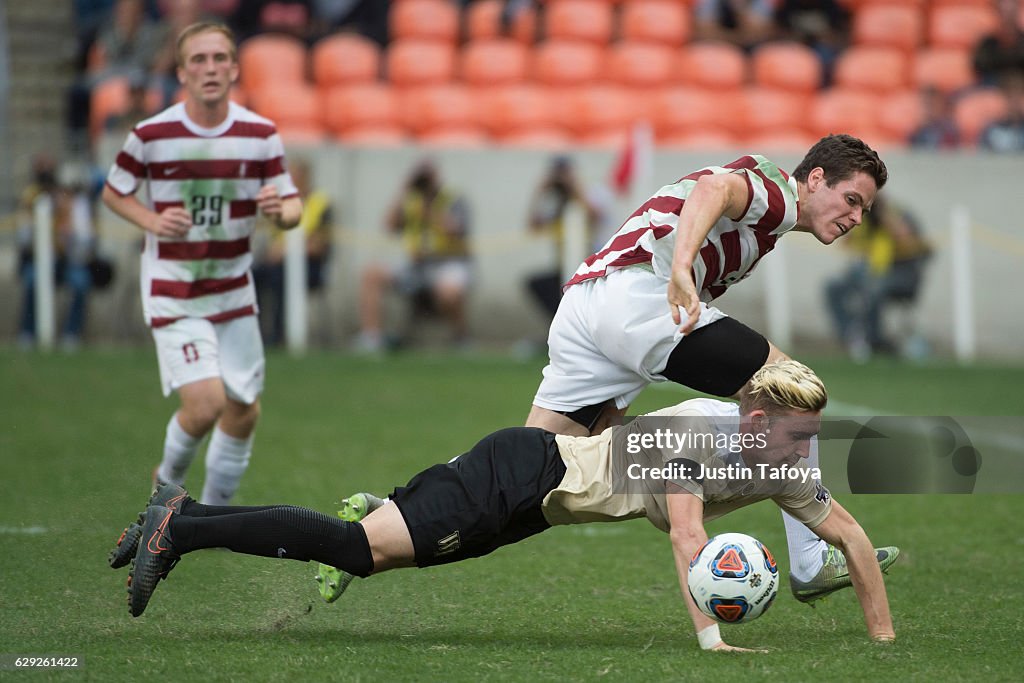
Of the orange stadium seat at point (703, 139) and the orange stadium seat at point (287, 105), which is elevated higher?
the orange stadium seat at point (287, 105)

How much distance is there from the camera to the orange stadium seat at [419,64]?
1745cm

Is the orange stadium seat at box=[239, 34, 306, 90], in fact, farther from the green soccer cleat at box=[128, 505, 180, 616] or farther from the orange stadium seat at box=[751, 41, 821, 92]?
the green soccer cleat at box=[128, 505, 180, 616]

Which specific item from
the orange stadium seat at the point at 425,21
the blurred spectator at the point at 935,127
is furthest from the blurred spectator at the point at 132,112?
the blurred spectator at the point at 935,127

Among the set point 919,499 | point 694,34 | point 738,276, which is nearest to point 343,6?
point 694,34

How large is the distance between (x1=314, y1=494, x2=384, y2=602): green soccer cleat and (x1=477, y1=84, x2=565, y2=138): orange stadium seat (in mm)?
12568

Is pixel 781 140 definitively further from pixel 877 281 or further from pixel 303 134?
pixel 303 134

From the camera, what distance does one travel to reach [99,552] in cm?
583

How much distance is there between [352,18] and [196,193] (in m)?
12.4

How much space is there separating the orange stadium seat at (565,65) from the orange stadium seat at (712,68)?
1.23m

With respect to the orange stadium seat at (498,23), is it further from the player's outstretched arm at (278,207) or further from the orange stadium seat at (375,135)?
the player's outstretched arm at (278,207)

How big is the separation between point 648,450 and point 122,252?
38.8 feet

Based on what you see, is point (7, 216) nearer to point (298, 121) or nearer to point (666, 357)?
point (298, 121)

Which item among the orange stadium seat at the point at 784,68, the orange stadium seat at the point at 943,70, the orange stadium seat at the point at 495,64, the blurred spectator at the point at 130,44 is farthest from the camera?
the orange stadium seat at the point at 943,70

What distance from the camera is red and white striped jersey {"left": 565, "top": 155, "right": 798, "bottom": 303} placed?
4.75 meters
